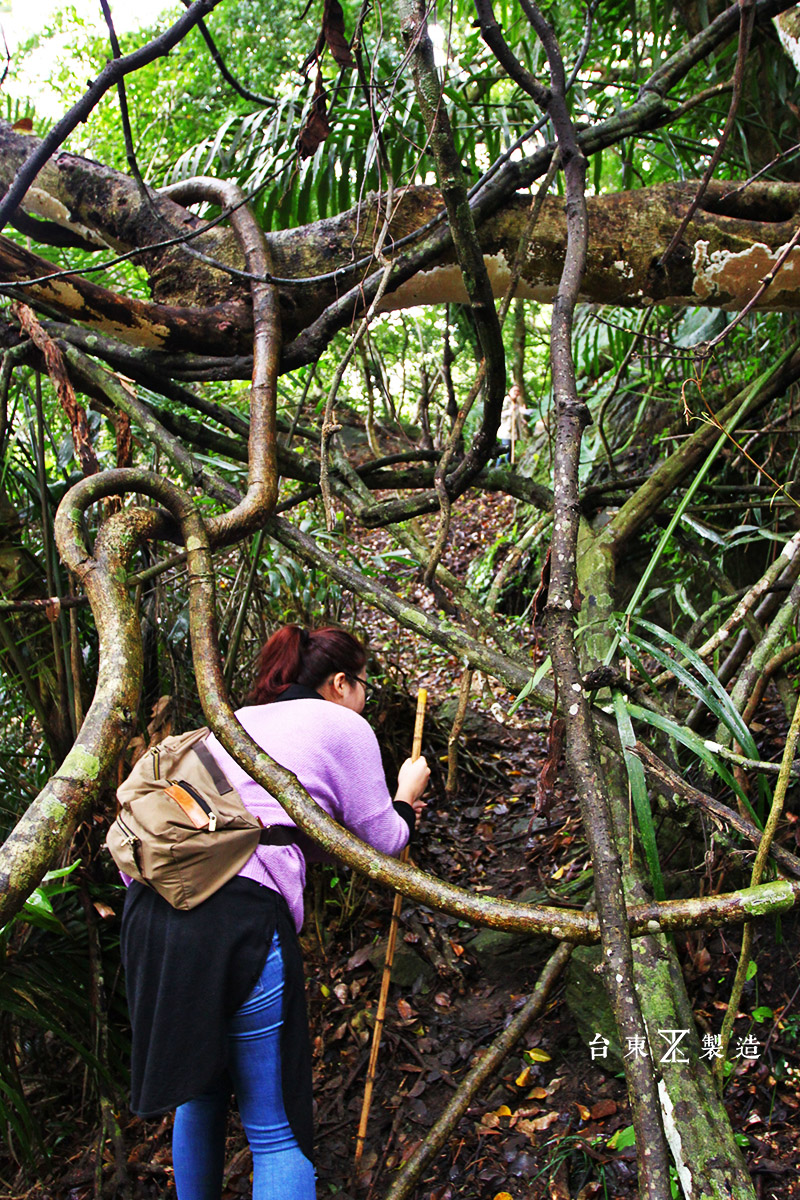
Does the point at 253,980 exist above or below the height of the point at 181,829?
below

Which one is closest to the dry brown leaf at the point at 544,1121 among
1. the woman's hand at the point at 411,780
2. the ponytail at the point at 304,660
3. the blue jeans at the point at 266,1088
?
the blue jeans at the point at 266,1088

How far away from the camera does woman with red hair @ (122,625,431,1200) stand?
1.59 m

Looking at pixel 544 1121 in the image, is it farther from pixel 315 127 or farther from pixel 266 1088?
pixel 315 127

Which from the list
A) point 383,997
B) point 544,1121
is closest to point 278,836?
point 383,997

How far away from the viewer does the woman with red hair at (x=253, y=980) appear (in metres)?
1.59

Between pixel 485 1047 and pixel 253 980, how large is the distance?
4.45ft

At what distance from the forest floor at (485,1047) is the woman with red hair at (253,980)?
1.60 feet

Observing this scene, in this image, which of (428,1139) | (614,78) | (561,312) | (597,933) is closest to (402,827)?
(428,1139)

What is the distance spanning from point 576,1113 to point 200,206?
3.32 metres

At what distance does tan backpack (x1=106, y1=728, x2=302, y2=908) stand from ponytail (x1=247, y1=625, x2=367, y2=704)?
1.49 feet

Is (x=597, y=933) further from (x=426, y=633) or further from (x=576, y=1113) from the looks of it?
(x=576, y=1113)

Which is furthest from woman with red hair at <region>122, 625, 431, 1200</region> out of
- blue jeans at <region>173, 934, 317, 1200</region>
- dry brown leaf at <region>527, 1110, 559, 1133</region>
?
dry brown leaf at <region>527, 1110, 559, 1133</region>

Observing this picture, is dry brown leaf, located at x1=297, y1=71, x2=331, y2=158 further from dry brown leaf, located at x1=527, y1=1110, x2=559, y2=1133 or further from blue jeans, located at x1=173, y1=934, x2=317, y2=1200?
dry brown leaf, located at x1=527, y1=1110, x2=559, y2=1133

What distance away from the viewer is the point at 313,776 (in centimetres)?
179
